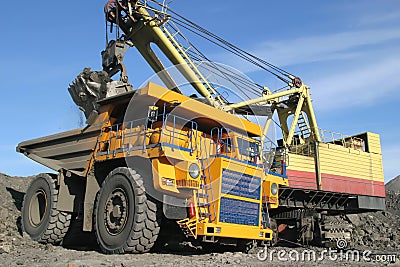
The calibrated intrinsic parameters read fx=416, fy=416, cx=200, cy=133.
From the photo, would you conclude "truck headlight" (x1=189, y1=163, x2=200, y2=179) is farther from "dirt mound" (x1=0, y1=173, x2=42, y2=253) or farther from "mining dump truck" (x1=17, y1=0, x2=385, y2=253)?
"dirt mound" (x1=0, y1=173, x2=42, y2=253)

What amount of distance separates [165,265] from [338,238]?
32.3ft

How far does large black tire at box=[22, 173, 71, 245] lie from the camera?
34.5ft

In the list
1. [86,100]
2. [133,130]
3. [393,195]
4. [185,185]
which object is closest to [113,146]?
[133,130]

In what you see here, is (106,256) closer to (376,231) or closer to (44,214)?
(44,214)

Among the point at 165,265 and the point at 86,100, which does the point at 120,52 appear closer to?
the point at 86,100

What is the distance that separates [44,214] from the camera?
427 inches

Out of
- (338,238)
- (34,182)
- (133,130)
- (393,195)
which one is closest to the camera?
(133,130)

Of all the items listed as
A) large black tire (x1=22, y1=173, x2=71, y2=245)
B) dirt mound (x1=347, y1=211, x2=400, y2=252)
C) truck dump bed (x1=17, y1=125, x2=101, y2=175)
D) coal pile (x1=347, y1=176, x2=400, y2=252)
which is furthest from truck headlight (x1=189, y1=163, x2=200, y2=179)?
dirt mound (x1=347, y1=211, x2=400, y2=252)

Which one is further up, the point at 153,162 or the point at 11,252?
the point at 153,162

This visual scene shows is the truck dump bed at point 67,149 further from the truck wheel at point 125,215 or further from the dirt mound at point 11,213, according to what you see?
the dirt mound at point 11,213

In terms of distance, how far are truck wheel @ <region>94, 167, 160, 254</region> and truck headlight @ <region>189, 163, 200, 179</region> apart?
37.6 inches

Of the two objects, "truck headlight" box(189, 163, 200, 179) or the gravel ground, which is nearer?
the gravel ground

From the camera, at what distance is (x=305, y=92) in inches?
840

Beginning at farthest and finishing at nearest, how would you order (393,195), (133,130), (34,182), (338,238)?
(393,195) < (338,238) < (34,182) < (133,130)
